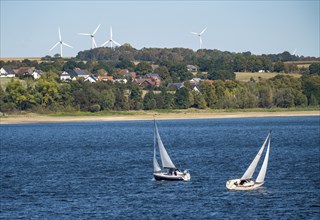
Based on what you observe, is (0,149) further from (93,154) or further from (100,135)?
(100,135)

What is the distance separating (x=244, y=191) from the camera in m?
63.8

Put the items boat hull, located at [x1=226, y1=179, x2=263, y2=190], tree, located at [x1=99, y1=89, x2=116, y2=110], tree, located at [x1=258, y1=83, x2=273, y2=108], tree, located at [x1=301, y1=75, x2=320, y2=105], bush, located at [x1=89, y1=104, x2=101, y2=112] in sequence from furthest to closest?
1. tree, located at [x1=301, y1=75, x2=320, y2=105]
2. tree, located at [x1=258, y1=83, x2=273, y2=108]
3. tree, located at [x1=99, y1=89, x2=116, y2=110]
4. bush, located at [x1=89, y1=104, x2=101, y2=112]
5. boat hull, located at [x1=226, y1=179, x2=263, y2=190]

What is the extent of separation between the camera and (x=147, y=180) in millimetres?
71250

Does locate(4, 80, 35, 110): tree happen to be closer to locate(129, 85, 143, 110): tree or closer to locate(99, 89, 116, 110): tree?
locate(99, 89, 116, 110): tree

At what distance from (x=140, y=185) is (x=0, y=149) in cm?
4941

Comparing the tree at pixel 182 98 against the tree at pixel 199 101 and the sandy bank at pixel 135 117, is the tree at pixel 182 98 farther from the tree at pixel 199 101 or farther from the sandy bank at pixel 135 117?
the sandy bank at pixel 135 117

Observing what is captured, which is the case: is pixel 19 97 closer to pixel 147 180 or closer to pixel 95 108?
pixel 95 108

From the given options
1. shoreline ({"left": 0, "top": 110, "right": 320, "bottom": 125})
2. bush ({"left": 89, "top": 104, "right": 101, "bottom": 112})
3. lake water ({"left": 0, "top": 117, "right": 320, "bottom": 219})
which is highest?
bush ({"left": 89, "top": 104, "right": 101, "bottom": 112})

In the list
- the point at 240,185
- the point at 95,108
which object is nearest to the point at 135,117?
the point at 95,108

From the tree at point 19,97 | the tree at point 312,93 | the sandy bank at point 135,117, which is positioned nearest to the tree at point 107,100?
the sandy bank at point 135,117

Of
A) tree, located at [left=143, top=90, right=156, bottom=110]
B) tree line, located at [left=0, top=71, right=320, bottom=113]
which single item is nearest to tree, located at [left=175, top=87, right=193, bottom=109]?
tree line, located at [left=0, top=71, right=320, bottom=113]

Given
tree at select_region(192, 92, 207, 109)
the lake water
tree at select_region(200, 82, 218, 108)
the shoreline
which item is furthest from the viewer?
tree at select_region(200, 82, 218, 108)

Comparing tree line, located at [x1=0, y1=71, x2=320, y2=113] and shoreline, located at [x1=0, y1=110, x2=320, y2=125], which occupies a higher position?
tree line, located at [x1=0, y1=71, x2=320, y2=113]

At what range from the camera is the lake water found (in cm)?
5507
